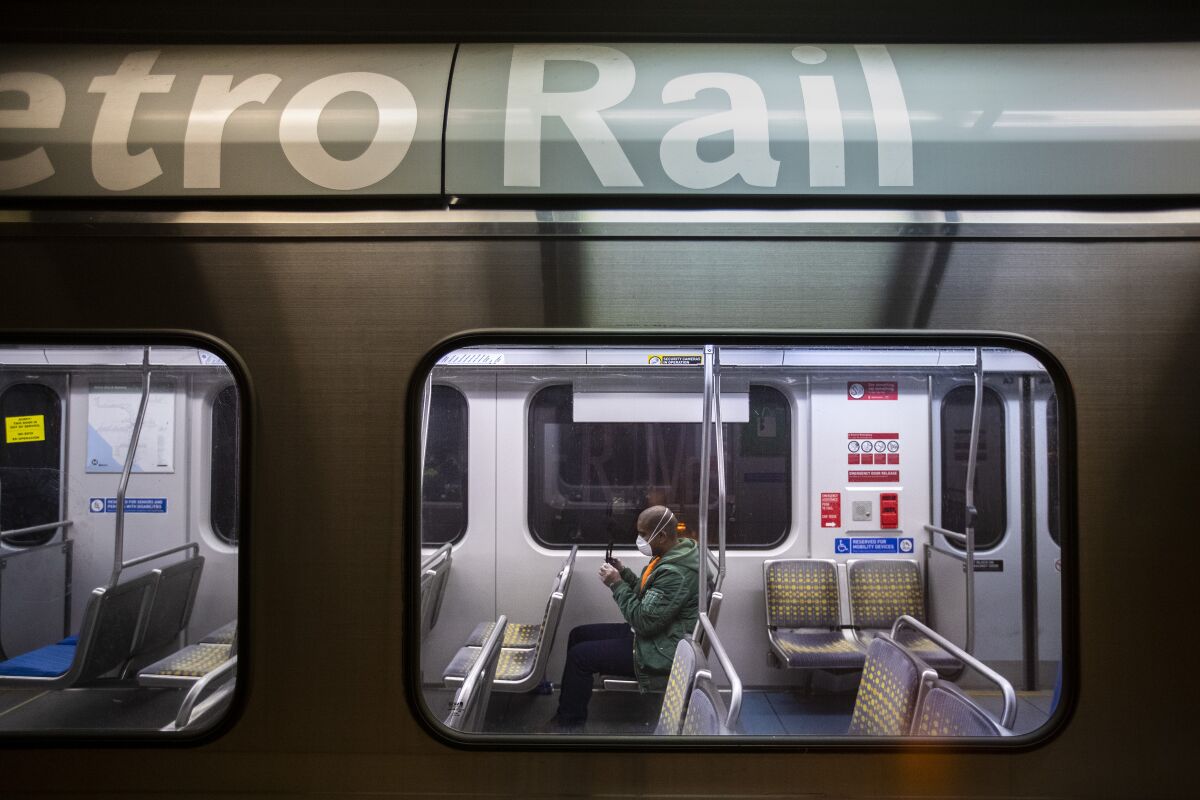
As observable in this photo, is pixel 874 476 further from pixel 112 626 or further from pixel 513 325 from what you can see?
pixel 112 626

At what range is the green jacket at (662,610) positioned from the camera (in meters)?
3.39

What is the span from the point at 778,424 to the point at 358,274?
11.0 feet

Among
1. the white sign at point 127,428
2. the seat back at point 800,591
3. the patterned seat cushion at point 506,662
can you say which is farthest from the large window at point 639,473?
the white sign at point 127,428

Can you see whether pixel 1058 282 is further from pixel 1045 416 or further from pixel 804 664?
pixel 804 664

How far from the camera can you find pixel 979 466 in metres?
4.31

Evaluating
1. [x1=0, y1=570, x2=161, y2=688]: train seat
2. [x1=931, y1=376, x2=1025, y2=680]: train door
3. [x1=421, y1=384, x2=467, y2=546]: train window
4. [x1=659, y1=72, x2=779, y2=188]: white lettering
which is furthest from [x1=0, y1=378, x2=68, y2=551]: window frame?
[x1=931, y1=376, x2=1025, y2=680]: train door

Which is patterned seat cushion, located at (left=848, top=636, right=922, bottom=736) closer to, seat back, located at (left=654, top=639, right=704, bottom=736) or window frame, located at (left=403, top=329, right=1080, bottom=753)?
seat back, located at (left=654, top=639, right=704, bottom=736)

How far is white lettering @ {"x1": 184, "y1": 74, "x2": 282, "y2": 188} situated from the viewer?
1590mm

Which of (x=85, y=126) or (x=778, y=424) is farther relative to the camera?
(x=778, y=424)

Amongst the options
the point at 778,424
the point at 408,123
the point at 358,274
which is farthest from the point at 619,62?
the point at 778,424

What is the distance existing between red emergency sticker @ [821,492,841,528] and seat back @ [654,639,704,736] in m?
2.30

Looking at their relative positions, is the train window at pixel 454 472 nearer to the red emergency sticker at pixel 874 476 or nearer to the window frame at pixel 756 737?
the red emergency sticker at pixel 874 476

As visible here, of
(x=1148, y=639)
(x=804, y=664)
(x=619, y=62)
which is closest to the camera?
(x=1148, y=639)

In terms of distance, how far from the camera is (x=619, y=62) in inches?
66.5
